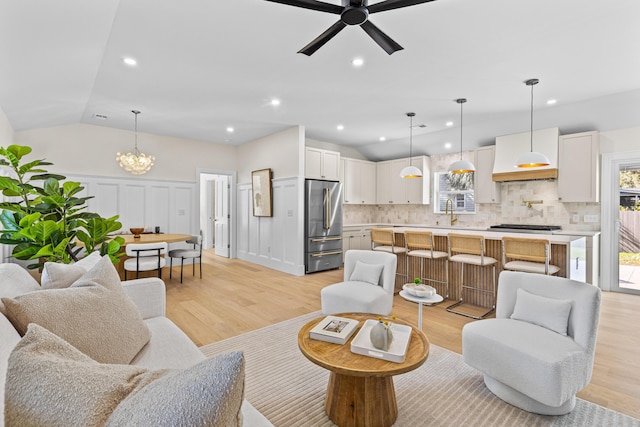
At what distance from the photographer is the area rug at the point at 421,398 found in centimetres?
182

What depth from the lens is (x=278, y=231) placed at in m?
6.23

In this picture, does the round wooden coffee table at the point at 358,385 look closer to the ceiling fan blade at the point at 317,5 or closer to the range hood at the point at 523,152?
the ceiling fan blade at the point at 317,5

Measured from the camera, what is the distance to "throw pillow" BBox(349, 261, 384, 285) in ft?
10.7

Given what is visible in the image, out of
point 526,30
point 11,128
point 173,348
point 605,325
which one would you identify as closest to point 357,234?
point 605,325

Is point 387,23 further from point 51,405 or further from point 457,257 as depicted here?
point 51,405

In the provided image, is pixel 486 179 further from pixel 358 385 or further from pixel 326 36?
pixel 358 385

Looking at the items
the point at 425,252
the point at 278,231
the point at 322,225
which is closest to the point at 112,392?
the point at 425,252

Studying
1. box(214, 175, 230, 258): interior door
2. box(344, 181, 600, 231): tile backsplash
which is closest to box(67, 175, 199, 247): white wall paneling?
box(214, 175, 230, 258): interior door

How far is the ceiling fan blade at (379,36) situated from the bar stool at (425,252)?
8.16 feet

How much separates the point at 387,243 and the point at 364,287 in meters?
1.54

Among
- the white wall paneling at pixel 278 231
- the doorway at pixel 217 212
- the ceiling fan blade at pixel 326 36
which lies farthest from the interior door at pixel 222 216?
the ceiling fan blade at pixel 326 36

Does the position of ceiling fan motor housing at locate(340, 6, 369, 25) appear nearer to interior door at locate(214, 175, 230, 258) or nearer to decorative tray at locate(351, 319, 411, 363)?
decorative tray at locate(351, 319, 411, 363)

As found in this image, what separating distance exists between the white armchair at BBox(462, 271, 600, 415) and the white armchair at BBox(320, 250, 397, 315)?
0.96m

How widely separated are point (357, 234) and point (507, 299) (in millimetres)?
4766
